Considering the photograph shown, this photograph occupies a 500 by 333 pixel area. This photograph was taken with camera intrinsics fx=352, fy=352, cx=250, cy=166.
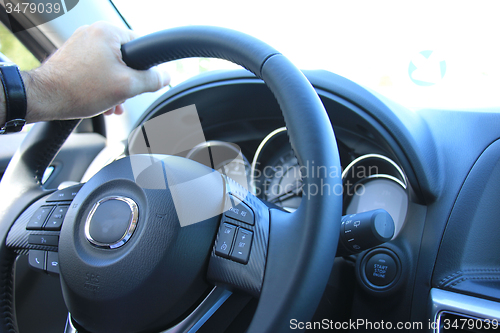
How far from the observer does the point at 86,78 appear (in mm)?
806

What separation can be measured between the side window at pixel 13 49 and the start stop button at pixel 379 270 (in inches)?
60.0

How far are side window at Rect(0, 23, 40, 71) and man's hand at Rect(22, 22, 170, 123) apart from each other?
852 millimetres

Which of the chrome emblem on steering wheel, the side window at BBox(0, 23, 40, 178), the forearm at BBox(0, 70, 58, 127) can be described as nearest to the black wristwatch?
the forearm at BBox(0, 70, 58, 127)

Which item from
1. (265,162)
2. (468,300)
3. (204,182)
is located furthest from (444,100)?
(204,182)

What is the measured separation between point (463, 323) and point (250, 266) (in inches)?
24.6

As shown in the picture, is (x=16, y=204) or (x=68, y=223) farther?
(x=16, y=204)

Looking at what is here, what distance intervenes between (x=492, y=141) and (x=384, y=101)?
1.01ft

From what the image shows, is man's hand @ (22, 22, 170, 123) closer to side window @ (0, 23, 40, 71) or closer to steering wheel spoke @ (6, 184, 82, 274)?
steering wheel spoke @ (6, 184, 82, 274)

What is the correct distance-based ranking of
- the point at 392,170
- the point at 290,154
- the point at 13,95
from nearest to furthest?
the point at 13,95, the point at 392,170, the point at 290,154

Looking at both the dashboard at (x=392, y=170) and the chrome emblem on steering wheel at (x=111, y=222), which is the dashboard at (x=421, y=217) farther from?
the chrome emblem on steering wheel at (x=111, y=222)

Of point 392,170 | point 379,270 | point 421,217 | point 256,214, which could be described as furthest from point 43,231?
point 392,170

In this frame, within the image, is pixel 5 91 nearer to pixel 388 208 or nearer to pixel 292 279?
pixel 292 279

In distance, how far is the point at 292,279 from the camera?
0.53m

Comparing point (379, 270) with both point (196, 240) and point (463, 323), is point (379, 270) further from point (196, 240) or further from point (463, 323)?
point (196, 240)
